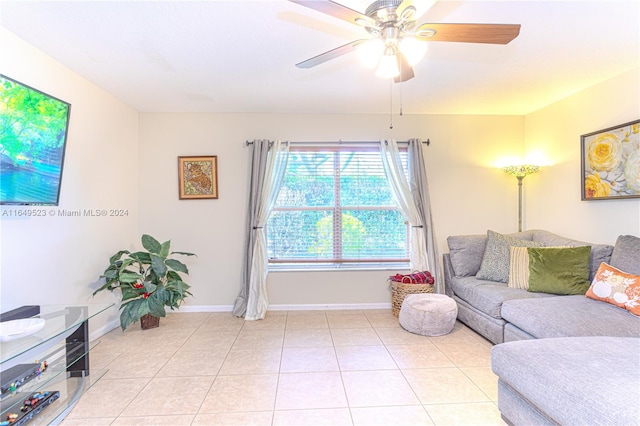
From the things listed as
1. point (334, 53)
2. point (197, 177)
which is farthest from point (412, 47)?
point (197, 177)

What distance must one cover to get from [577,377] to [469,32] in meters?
1.64

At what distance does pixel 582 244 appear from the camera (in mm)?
2918

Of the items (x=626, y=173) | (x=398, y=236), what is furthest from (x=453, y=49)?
(x=398, y=236)

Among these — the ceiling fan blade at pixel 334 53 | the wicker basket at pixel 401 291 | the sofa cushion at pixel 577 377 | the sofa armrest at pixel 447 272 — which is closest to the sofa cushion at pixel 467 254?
the sofa armrest at pixel 447 272

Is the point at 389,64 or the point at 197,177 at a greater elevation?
the point at 389,64

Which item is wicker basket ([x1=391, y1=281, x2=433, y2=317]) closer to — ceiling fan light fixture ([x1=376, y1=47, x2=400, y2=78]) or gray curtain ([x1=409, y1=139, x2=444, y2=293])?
gray curtain ([x1=409, y1=139, x2=444, y2=293])

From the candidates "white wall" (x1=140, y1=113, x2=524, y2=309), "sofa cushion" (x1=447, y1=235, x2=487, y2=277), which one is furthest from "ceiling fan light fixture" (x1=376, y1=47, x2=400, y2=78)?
"sofa cushion" (x1=447, y1=235, x2=487, y2=277)

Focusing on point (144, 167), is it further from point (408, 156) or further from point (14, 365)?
point (408, 156)

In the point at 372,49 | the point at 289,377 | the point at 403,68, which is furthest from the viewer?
the point at 289,377

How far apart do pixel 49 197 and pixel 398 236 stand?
346 cm

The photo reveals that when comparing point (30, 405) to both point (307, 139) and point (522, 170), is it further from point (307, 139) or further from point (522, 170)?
point (522, 170)

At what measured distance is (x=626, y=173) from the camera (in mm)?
2742

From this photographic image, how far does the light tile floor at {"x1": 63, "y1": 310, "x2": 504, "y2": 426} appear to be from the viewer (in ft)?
6.14

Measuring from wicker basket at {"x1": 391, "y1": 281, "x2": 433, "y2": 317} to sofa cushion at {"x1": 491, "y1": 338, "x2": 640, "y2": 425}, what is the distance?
1.72m
